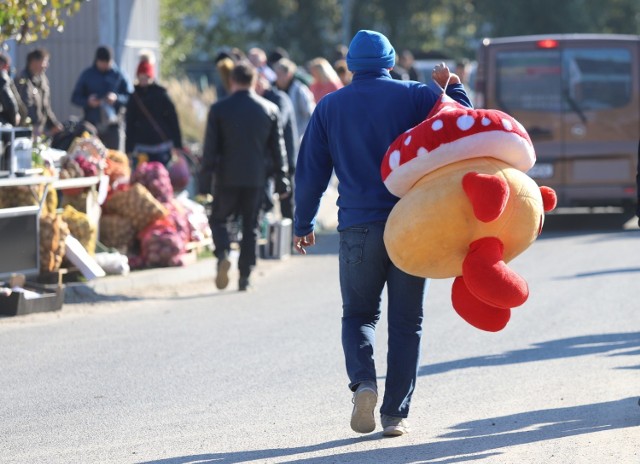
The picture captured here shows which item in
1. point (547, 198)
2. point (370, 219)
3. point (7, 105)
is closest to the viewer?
point (547, 198)

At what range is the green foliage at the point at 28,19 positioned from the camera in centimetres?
1177

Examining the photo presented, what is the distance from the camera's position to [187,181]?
15.0m

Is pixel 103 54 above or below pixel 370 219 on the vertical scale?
above

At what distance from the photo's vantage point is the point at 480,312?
6.30 meters

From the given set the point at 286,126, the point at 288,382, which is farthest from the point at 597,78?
the point at 288,382

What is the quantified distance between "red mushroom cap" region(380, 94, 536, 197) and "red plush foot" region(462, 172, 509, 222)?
20 centimetres

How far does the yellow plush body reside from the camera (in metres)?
6.22

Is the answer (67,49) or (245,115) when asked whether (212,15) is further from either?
(245,115)

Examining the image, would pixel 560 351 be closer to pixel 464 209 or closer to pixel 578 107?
pixel 464 209

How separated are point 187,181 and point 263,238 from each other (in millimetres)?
977

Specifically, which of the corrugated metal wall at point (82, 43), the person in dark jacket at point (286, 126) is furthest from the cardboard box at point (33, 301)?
the corrugated metal wall at point (82, 43)

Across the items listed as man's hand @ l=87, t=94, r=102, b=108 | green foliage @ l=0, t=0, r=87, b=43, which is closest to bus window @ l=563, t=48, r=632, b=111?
man's hand @ l=87, t=94, r=102, b=108

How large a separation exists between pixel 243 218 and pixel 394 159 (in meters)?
6.22

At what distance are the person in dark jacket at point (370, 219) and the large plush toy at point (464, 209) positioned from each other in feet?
1.06
